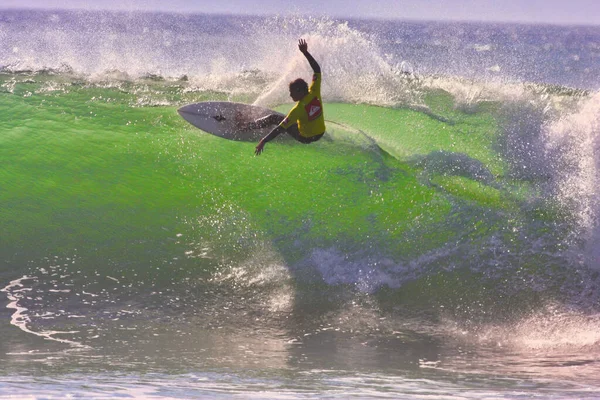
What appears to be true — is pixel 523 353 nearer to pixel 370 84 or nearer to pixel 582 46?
pixel 370 84

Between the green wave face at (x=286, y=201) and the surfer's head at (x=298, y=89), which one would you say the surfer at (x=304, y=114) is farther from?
A: the green wave face at (x=286, y=201)

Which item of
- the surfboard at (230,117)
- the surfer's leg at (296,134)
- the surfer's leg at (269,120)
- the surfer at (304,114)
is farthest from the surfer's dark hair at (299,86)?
the surfboard at (230,117)

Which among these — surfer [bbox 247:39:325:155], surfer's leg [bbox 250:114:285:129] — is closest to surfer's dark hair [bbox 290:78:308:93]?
surfer [bbox 247:39:325:155]

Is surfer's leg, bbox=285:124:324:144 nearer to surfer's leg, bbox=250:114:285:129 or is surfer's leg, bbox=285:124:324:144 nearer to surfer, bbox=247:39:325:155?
surfer, bbox=247:39:325:155

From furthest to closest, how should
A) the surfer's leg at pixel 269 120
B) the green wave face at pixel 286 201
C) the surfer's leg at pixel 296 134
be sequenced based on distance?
the surfer's leg at pixel 269 120 < the surfer's leg at pixel 296 134 < the green wave face at pixel 286 201

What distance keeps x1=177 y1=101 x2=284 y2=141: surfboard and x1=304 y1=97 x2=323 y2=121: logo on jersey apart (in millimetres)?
920

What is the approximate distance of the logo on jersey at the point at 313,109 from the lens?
5.92m

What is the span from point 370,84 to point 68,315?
4.75 metres

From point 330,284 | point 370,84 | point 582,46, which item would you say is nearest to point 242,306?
point 330,284

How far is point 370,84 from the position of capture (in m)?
8.57

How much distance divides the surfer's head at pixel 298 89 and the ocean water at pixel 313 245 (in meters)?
1.04

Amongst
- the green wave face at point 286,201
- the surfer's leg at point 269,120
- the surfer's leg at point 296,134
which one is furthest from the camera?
the surfer's leg at point 269,120

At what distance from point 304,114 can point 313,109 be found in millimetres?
85

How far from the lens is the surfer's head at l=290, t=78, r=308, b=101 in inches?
228
